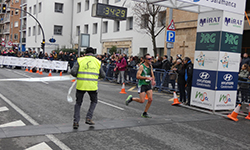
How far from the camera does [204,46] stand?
402 inches

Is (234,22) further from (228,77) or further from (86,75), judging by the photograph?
(86,75)

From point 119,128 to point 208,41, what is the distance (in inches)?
205

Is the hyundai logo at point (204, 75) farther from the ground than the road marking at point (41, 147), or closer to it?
farther from the ground

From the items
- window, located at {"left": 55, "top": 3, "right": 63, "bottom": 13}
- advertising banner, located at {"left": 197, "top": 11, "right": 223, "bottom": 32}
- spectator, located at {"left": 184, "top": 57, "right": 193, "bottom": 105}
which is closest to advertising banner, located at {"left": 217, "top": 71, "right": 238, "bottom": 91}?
spectator, located at {"left": 184, "top": 57, "right": 193, "bottom": 105}

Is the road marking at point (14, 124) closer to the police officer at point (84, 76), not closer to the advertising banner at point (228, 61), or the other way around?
the police officer at point (84, 76)

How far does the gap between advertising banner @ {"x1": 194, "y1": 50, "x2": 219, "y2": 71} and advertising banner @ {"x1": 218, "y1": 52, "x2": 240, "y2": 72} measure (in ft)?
0.54

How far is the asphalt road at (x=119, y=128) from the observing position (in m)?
5.46

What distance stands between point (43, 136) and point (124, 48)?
27.8 m

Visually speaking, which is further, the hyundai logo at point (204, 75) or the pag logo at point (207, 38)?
the hyundai logo at point (204, 75)

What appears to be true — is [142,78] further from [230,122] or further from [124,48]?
[124,48]

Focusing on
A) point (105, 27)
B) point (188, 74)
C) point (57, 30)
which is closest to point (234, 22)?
point (188, 74)

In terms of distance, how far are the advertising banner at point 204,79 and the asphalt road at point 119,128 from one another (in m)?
1.00

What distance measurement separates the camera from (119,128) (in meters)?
6.72

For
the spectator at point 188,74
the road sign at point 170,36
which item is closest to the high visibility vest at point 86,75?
the spectator at point 188,74
